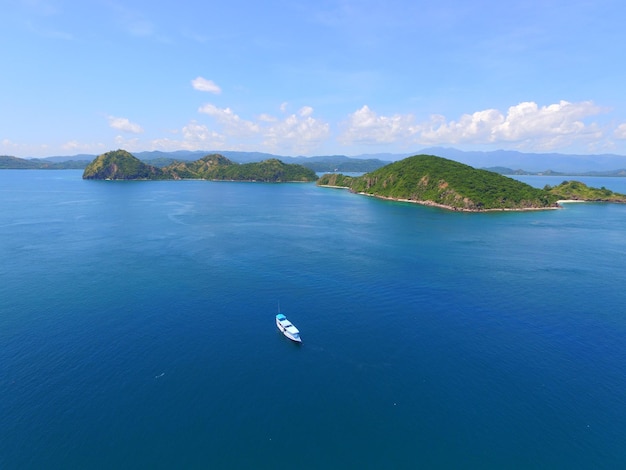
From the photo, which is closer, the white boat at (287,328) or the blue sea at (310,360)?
the blue sea at (310,360)

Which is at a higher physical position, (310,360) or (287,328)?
(287,328)

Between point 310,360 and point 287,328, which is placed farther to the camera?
point 287,328

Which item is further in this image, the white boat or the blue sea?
the white boat

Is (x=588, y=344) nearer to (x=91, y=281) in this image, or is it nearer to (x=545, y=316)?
(x=545, y=316)
